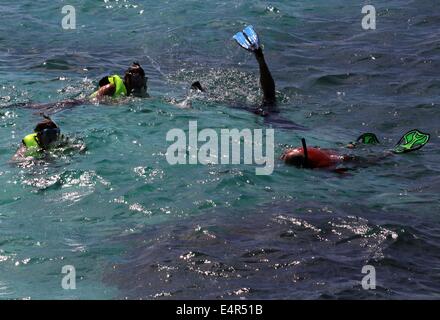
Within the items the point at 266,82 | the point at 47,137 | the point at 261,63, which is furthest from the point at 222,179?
the point at 266,82

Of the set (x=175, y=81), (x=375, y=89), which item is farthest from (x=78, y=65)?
(x=375, y=89)

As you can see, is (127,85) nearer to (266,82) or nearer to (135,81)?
(135,81)

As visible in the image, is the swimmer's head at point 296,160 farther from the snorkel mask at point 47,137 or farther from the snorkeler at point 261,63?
the snorkel mask at point 47,137

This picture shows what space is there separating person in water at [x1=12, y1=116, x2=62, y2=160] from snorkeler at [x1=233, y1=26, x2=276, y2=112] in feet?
11.0

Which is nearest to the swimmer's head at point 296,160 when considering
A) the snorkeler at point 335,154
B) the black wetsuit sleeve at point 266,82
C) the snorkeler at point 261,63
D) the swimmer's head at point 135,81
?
the snorkeler at point 335,154

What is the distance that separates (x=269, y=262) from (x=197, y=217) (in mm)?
1337

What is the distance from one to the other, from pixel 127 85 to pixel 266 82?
2.10 meters

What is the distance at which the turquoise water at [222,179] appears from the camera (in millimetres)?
6820

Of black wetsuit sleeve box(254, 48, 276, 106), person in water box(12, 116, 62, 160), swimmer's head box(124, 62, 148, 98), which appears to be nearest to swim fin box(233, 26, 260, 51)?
black wetsuit sleeve box(254, 48, 276, 106)

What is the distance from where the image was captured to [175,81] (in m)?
13.4

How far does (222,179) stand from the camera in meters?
9.02

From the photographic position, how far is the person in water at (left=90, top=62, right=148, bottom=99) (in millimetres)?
11688

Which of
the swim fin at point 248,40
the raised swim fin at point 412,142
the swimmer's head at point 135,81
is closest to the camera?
the raised swim fin at point 412,142
